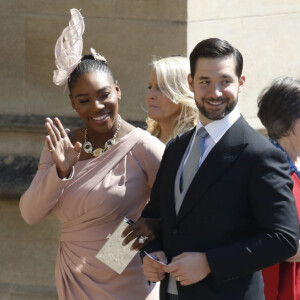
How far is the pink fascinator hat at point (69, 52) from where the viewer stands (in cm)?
413

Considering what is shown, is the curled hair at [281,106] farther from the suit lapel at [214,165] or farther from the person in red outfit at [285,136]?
the suit lapel at [214,165]

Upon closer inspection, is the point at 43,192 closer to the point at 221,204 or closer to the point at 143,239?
the point at 143,239

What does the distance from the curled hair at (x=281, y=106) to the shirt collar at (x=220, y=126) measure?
27.4 inches

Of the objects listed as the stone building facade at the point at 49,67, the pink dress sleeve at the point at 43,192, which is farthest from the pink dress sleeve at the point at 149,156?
the stone building facade at the point at 49,67

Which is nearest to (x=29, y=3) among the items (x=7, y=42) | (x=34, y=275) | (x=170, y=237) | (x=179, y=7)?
(x=7, y=42)

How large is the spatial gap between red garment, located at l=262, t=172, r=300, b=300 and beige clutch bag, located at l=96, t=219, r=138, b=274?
0.64m

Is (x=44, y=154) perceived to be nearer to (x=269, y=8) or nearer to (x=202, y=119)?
(x=202, y=119)

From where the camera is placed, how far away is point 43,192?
389cm

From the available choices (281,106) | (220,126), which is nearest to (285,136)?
(281,106)

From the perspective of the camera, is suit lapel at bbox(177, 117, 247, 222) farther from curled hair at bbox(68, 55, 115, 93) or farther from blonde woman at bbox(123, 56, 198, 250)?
blonde woman at bbox(123, 56, 198, 250)

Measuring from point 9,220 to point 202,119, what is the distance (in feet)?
9.11

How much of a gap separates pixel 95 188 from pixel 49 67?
7.09ft

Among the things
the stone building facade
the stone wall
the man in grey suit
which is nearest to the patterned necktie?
the man in grey suit

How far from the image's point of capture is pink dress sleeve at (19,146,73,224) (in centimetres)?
383
